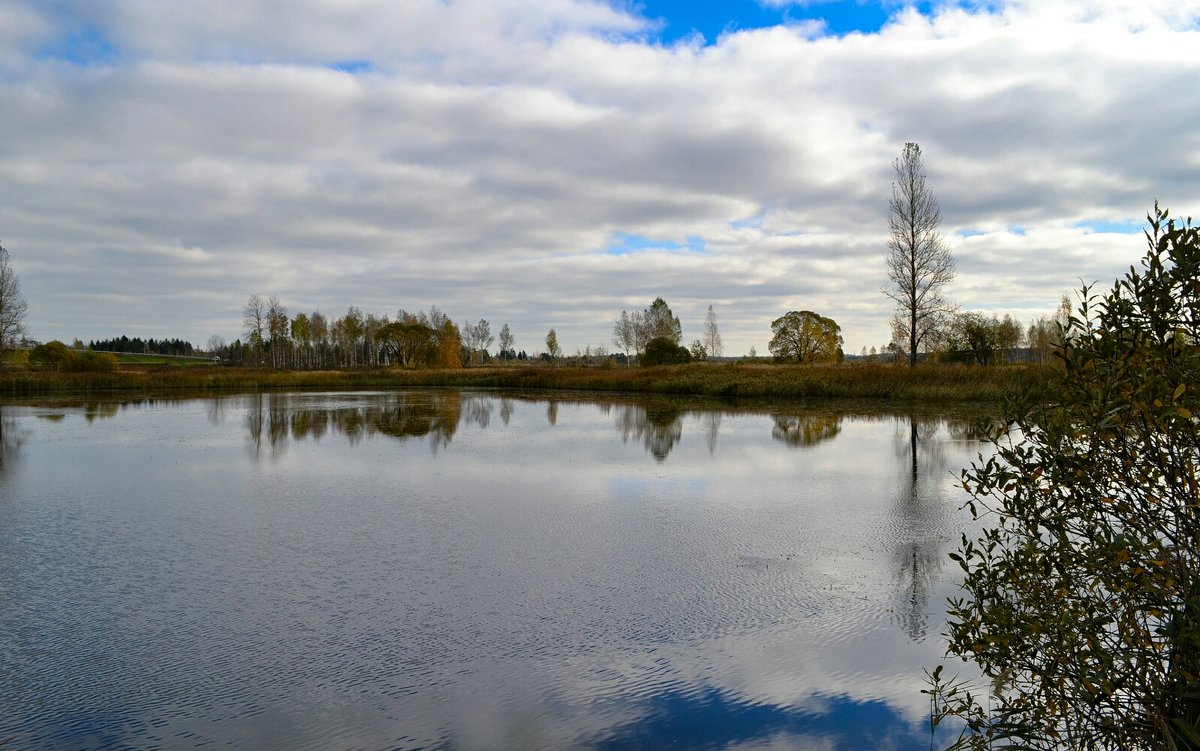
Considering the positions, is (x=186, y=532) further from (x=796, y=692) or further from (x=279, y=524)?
(x=796, y=692)

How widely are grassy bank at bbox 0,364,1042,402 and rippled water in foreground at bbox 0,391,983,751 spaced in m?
11.9

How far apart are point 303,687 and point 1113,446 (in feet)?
14.1

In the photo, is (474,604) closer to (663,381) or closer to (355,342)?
(663,381)

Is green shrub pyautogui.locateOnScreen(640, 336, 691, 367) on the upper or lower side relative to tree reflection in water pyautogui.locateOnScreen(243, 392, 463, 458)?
upper

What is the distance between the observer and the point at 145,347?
12900 centimetres

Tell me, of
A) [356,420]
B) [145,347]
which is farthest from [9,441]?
[145,347]

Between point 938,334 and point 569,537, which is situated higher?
point 938,334

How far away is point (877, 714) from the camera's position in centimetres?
407

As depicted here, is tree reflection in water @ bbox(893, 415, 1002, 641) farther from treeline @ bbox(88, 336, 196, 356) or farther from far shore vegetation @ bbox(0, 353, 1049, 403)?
treeline @ bbox(88, 336, 196, 356)

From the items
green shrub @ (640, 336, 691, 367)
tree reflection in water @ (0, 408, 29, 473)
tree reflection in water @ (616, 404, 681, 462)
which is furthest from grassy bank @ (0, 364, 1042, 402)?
tree reflection in water @ (0, 408, 29, 473)

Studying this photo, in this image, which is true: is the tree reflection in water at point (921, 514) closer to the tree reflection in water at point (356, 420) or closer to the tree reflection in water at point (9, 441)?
the tree reflection in water at point (356, 420)

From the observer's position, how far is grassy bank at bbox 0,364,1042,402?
2925 cm

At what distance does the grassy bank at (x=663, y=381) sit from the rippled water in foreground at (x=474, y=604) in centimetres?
1193

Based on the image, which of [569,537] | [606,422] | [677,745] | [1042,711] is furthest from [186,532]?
[606,422]
